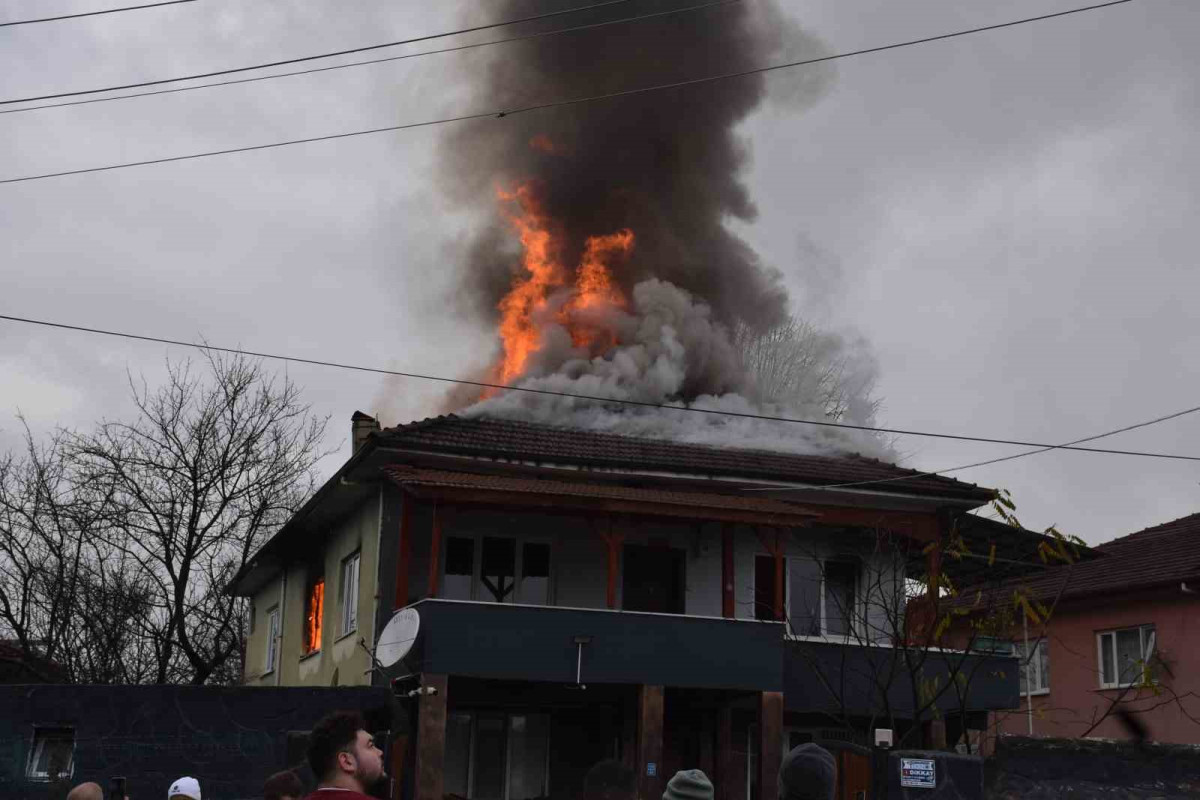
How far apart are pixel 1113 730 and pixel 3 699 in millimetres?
20799

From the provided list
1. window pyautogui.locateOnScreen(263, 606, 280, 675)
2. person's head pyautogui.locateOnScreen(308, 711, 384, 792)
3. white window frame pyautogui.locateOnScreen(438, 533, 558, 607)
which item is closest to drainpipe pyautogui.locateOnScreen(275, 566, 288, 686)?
window pyautogui.locateOnScreen(263, 606, 280, 675)

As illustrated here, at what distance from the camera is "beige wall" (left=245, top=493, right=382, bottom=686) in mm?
23047

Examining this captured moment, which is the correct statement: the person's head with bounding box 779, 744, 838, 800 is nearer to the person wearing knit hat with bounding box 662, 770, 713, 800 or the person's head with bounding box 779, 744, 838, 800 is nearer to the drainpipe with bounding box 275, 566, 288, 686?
the person wearing knit hat with bounding box 662, 770, 713, 800

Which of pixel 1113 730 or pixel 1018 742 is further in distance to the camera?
pixel 1113 730

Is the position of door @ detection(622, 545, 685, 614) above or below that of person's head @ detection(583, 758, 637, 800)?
above

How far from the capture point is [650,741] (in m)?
20.7

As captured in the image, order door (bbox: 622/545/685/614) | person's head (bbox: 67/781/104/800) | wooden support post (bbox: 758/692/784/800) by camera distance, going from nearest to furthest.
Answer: person's head (bbox: 67/781/104/800) → wooden support post (bbox: 758/692/784/800) → door (bbox: 622/545/685/614)

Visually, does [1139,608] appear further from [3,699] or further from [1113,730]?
[3,699]

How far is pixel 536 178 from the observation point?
107 feet

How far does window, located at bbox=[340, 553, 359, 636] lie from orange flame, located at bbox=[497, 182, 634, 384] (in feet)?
20.9

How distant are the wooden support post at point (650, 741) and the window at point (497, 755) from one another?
256cm

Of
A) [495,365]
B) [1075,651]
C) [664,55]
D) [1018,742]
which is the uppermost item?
[664,55]

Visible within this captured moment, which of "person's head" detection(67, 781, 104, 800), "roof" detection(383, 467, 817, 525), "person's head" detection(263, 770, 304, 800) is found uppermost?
"roof" detection(383, 467, 817, 525)

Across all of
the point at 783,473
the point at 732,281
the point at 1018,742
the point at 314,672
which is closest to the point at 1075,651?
the point at 783,473
